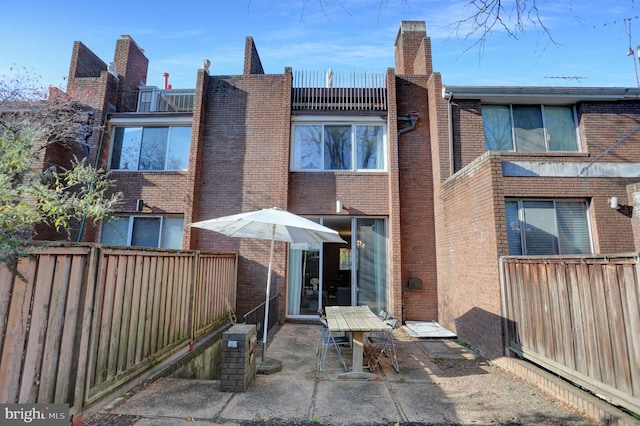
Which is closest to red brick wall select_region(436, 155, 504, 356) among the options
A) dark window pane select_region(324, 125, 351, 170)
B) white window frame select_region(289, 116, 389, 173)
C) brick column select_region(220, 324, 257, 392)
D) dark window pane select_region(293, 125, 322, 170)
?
white window frame select_region(289, 116, 389, 173)

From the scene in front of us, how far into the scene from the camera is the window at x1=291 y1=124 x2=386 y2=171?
29.7 ft

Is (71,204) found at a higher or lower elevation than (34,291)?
higher

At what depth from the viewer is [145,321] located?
406cm

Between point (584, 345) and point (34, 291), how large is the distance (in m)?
5.72

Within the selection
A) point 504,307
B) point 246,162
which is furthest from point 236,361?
point 246,162

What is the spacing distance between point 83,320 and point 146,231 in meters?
6.59

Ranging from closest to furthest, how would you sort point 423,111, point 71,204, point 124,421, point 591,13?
point 591,13 < point 124,421 < point 71,204 < point 423,111

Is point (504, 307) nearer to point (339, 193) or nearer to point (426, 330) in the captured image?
point (426, 330)

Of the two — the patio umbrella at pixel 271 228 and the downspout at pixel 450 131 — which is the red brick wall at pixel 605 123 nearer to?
the downspout at pixel 450 131

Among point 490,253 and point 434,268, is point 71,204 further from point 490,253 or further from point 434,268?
point 434,268

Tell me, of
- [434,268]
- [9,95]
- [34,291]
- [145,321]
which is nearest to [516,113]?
[434,268]

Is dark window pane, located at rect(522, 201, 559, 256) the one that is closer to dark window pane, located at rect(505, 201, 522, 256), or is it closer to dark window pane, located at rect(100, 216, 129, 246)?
dark window pane, located at rect(505, 201, 522, 256)

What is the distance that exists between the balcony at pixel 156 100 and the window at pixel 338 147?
4.77m

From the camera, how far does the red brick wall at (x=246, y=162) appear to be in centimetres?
839
